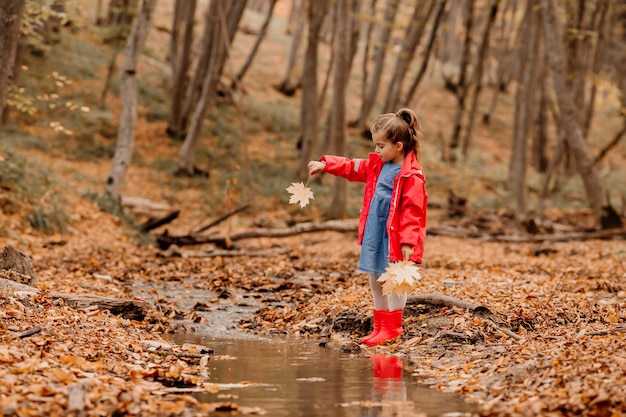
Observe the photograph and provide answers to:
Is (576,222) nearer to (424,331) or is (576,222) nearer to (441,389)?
(424,331)

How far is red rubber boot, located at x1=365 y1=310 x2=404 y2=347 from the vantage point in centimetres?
595

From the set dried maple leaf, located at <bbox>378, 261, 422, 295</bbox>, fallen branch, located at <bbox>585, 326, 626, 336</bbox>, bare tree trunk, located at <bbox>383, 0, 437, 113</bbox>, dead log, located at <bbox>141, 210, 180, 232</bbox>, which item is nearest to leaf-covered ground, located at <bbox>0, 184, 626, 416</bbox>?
fallen branch, located at <bbox>585, 326, 626, 336</bbox>

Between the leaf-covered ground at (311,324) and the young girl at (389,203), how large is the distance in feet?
1.09

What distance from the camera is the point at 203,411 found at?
145 inches

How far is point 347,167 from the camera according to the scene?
242 inches

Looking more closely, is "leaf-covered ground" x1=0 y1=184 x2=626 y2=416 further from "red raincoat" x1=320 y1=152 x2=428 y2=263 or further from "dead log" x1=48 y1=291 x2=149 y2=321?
"red raincoat" x1=320 y1=152 x2=428 y2=263

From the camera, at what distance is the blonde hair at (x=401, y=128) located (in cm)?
588

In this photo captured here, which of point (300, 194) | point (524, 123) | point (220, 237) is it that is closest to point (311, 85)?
point (524, 123)

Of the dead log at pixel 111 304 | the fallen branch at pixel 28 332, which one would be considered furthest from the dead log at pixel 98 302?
the fallen branch at pixel 28 332

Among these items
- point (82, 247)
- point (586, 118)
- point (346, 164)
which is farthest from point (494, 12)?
point (346, 164)

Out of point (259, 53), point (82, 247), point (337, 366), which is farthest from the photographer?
point (259, 53)

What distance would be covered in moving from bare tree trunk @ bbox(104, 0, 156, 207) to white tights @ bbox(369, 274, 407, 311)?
378 inches

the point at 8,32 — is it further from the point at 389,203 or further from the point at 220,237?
the point at 220,237

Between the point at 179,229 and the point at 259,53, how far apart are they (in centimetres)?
2412
